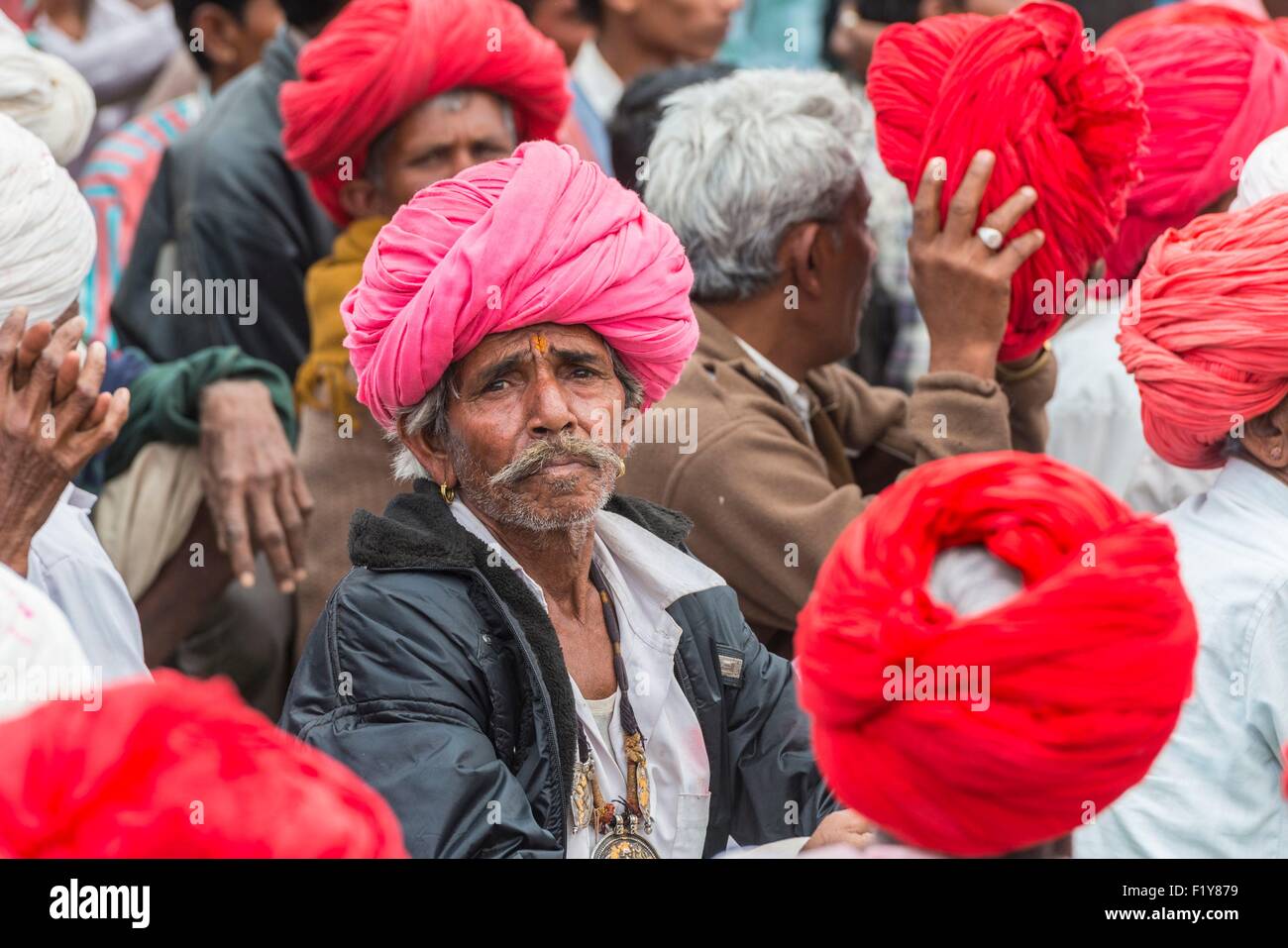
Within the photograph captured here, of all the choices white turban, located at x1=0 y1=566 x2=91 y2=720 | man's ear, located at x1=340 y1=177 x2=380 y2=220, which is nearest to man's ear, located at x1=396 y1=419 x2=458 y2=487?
white turban, located at x1=0 y1=566 x2=91 y2=720

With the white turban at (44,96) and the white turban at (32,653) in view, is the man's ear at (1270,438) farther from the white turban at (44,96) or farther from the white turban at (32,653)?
the white turban at (44,96)

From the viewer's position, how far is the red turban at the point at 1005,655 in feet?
7.82

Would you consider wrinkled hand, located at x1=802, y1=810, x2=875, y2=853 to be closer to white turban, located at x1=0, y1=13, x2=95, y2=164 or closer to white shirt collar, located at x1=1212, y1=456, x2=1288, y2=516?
white shirt collar, located at x1=1212, y1=456, x2=1288, y2=516

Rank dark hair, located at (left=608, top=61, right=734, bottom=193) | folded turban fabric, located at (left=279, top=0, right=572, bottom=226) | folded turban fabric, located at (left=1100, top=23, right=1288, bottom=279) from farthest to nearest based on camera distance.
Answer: dark hair, located at (left=608, top=61, right=734, bottom=193), folded turban fabric, located at (left=279, top=0, right=572, bottom=226), folded turban fabric, located at (left=1100, top=23, right=1288, bottom=279)

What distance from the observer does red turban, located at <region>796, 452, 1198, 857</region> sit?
93.9 inches

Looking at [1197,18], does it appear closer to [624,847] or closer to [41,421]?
[624,847]

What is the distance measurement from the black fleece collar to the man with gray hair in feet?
3.42

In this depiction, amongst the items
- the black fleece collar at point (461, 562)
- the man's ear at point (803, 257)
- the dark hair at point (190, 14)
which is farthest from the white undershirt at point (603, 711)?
the dark hair at point (190, 14)

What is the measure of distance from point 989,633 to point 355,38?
11.3 feet

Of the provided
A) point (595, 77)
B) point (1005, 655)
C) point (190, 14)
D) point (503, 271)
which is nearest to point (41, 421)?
point (503, 271)

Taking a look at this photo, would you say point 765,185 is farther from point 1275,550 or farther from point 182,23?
point 182,23

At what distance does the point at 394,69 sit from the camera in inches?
205

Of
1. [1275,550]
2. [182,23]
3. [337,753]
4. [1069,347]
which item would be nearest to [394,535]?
[337,753]

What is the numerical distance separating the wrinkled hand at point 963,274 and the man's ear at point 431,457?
139 cm
